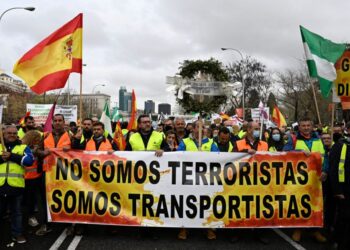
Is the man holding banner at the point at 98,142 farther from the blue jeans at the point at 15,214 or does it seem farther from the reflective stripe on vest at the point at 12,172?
the blue jeans at the point at 15,214

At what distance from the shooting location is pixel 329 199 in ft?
19.8

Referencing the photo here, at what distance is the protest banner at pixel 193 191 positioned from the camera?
5766mm

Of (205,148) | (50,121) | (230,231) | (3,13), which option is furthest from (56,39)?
(3,13)

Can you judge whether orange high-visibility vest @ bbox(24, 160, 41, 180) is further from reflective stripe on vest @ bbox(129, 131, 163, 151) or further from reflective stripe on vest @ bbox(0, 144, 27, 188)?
reflective stripe on vest @ bbox(129, 131, 163, 151)

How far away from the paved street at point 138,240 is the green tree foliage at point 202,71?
2.15 metres

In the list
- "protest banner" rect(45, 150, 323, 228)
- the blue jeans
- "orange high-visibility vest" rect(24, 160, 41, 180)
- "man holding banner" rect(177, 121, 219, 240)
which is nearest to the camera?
the blue jeans

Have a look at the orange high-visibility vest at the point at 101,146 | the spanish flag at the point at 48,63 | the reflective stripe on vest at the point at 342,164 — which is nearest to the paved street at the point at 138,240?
the reflective stripe on vest at the point at 342,164

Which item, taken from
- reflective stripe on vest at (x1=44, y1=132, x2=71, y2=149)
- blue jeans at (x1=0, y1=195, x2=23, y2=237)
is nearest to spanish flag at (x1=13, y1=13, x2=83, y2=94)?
reflective stripe on vest at (x1=44, y1=132, x2=71, y2=149)

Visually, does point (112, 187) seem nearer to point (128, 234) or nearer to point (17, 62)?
point (128, 234)

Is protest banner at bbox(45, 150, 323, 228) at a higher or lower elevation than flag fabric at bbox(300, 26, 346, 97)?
lower

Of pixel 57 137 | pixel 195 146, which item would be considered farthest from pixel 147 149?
pixel 57 137

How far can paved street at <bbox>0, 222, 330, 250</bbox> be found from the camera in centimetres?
552

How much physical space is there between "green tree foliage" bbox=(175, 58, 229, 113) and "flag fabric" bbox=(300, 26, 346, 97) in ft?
4.79

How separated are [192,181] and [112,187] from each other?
4.13 feet
